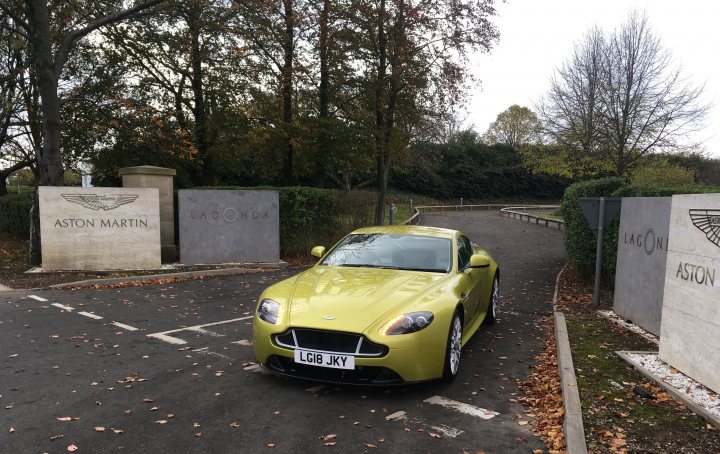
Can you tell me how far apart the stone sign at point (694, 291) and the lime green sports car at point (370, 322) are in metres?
1.89

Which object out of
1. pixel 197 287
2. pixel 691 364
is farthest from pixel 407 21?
pixel 691 364

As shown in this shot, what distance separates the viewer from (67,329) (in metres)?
6.59

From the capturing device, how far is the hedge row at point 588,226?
867 centimetres

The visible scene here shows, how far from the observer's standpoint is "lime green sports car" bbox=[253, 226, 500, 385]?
13.9 ft

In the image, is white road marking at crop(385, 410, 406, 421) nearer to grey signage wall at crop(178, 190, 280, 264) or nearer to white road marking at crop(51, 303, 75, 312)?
white road marking at crop(51, 303, 75, 312)

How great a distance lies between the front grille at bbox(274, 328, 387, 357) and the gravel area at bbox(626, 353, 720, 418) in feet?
8.94

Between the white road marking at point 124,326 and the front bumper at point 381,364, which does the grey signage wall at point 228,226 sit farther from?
the front bumper at point 381,364

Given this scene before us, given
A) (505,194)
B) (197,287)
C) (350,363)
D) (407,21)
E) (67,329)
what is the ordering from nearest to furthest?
(350,363) < (67,329) < (197,287) < (407,21) < (505,194)

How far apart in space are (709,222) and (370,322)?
314 cm

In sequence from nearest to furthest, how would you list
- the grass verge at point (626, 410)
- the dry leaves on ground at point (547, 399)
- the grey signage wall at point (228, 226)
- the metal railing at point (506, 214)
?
the grass verge at point (626, 410), the dry leaves on ground at point (547, 399), the grey signage wall at point (228, 226), the metal railing at point (506, 214)

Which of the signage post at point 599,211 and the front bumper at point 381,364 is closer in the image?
the front bumper at point 381,364

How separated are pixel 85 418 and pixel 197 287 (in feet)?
20.0

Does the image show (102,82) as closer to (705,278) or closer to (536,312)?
(536,312)

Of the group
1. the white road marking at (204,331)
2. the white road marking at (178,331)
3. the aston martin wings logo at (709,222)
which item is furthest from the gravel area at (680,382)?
the white road marking at (178,331)
